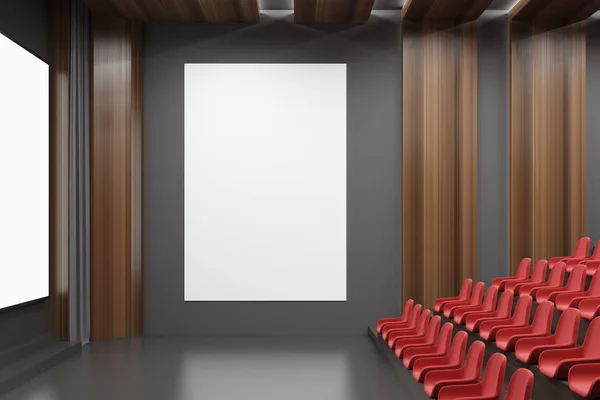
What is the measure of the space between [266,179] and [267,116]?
0.56 m

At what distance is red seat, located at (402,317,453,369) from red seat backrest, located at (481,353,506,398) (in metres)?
0.74

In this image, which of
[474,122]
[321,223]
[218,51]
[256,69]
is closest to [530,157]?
[474,122]

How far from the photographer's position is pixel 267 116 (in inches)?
219

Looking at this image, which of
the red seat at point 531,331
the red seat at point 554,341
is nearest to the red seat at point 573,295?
the red seat at point 531,331

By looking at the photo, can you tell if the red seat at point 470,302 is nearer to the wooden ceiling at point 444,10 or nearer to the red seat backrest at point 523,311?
the red seat backrest at point 523,311

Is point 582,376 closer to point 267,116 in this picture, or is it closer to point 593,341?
point 593,341

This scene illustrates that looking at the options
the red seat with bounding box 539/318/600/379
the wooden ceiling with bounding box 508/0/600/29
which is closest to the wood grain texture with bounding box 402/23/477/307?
the wooden ceiling with bounding box 508/0/600/29

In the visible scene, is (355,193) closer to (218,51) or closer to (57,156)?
(218,51)

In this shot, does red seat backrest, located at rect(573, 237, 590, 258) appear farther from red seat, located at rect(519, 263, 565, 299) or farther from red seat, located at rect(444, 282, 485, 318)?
red seat, located at rect(444, 282, 485, 318)

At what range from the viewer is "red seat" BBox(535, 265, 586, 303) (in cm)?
386

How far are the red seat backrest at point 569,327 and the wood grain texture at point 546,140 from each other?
8.23ft

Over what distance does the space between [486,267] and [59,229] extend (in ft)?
11.7

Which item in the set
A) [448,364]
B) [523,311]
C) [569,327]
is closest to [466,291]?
[523,311]

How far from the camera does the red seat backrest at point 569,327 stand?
9.46 feet
